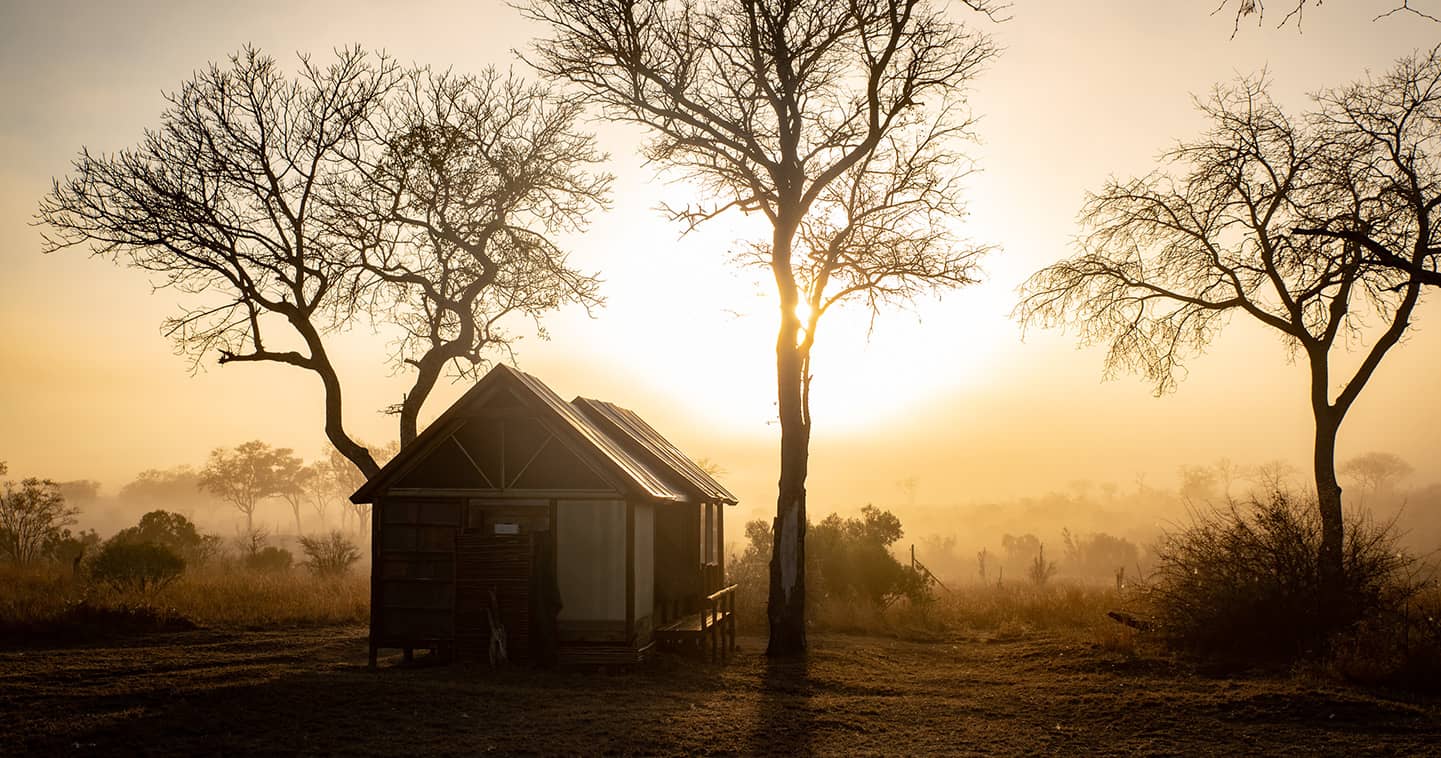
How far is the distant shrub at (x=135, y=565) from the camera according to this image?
2759 centimetres

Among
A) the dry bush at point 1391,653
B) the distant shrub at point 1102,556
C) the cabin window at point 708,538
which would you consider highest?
the cabin window at point 708,538

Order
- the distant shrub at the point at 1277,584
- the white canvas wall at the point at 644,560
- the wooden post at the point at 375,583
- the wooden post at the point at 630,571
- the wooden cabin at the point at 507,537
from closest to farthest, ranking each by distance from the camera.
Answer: the wooden post at the point at 630,571
the wooden cabin at the point at 507,537
the wooden post at the point at 375,583
the distant shrub at the point at 1277,584
the white canvas wall at the point at 644,560

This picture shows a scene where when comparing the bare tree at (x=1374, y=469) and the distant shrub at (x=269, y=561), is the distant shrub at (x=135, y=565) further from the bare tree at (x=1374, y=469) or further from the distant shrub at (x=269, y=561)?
the bare tree at (x=1374, y=469)

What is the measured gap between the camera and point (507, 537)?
711 inches

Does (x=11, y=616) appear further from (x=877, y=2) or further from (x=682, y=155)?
(x=877, y=2)

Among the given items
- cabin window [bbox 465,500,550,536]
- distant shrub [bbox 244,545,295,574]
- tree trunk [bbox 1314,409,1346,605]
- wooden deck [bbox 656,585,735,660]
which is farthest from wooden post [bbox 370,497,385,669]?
distant shrub [bbox 244,545,295,574]

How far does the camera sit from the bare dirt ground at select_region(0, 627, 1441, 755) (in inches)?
→ 474

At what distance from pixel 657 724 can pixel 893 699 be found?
4486 mm

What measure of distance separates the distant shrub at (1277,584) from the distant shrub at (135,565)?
2496 cm

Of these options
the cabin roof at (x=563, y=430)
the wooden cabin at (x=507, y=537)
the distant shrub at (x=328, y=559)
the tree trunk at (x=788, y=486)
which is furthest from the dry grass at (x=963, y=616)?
the distant shrub at (x=328, y=559)

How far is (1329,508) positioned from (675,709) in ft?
45.2

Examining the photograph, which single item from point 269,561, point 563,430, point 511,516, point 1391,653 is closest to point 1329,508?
point 1391,653

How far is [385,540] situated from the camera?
18406 mm

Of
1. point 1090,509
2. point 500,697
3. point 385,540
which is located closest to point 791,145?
point 385,540
